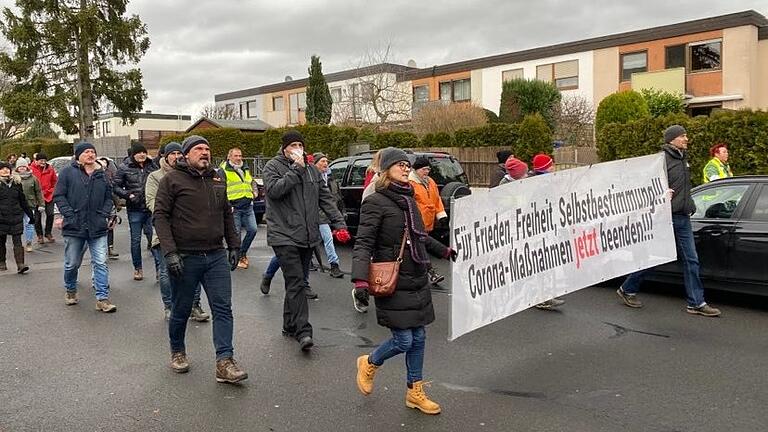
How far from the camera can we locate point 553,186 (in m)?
6.26

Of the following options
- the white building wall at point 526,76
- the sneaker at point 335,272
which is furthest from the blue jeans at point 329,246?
the white building wall at point 526,76

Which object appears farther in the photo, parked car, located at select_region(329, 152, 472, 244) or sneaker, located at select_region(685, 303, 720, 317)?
parked car, located at select_region(329, 152, 472, 244)

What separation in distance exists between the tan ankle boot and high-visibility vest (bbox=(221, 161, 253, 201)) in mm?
6079

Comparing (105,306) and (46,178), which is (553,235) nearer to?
(105,306)

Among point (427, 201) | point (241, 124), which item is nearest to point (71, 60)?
point (241, 124)

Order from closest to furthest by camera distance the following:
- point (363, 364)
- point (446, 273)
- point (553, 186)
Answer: point (363, 364) < point (553, 186) < point (446, 273)

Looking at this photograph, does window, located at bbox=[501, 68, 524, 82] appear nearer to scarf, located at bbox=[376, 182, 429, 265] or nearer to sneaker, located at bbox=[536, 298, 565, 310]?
sneaker, located at bbox=[536, 298, 565, 310]

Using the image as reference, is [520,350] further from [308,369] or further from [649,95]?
[649,95]

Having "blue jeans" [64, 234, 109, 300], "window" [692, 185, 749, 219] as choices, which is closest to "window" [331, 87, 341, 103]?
"blue jeans" [64, 234, 109, 300]

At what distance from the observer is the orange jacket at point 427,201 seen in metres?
7.50

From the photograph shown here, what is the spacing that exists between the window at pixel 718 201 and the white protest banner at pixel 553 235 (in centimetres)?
75

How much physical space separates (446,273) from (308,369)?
4.57 metres

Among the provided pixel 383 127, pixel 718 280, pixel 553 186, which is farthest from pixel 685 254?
pixel 383 127

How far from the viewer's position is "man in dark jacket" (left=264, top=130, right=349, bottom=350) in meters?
5.93
